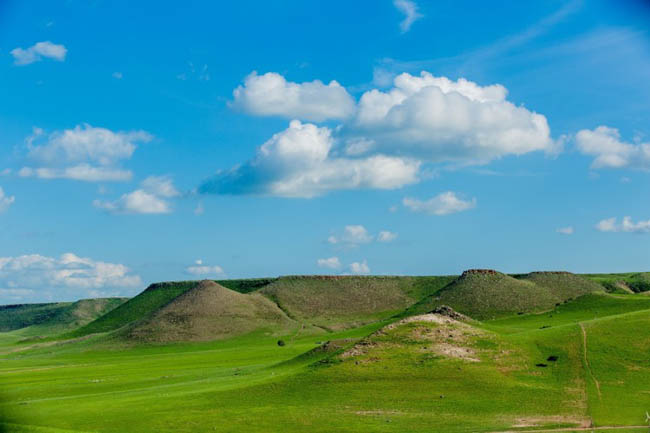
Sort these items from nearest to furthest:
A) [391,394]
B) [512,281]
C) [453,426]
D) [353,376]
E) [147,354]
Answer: [453,426]
[391,394]
[353,376]
[147,354]
[512,281]

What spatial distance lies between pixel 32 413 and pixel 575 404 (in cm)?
4475

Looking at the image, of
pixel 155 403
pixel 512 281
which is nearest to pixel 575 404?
pixel 155 403

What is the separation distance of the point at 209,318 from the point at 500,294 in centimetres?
7355

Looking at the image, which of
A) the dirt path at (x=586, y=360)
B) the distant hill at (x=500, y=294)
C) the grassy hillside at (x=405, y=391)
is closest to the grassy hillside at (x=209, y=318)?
the distant hill at (x=500, y=294)

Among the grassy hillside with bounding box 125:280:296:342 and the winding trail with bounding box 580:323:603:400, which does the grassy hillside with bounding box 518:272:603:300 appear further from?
the winding trail with bounding box 580:323:603:400

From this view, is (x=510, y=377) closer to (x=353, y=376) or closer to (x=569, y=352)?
(x=569, y=352)

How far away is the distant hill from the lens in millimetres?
143875

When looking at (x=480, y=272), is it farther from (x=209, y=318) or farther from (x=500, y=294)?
(x=209, y=318)

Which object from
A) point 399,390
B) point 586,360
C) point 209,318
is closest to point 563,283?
point 209,318

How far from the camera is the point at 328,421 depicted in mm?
48250

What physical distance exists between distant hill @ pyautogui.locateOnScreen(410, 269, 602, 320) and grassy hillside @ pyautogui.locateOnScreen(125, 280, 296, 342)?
142 feet

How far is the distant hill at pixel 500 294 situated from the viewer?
143875 millimetres

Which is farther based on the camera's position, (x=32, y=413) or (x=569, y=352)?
(x=569, y=352)

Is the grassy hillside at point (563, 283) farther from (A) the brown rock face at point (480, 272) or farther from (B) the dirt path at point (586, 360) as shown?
(B) the dirt path at point (586, 360)
